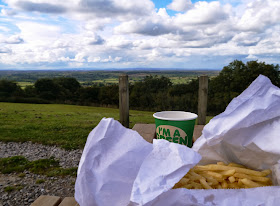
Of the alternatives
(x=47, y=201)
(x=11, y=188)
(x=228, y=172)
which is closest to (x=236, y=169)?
(x=228, y=172)

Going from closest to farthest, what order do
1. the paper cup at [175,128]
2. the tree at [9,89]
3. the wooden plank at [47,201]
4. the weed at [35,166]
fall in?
1. the wooden plank at [47,201]
2. the paper cup at [175,128]
3. the weed at [35,166]
4. the tree at [9,89]

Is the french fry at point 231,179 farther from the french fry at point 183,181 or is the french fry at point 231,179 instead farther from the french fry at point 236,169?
the french fry at point 183,181

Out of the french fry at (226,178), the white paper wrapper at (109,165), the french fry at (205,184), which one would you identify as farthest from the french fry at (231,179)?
the white paper wrapper at (109,165)

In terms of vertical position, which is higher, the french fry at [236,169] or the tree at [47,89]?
the french fry at [236,169]

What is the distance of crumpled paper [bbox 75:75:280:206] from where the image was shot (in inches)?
36.6

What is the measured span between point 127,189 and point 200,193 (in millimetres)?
300

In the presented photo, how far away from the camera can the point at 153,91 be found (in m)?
14.8

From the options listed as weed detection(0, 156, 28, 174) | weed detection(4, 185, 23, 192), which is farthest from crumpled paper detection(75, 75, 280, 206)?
weed detection(0, 156, 28, 174)

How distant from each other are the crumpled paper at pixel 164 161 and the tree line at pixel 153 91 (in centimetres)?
1284

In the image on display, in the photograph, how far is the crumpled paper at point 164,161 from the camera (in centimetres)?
93

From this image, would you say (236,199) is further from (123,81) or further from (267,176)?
(123,81)

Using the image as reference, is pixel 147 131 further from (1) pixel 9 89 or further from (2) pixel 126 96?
(1) pixel 9 89

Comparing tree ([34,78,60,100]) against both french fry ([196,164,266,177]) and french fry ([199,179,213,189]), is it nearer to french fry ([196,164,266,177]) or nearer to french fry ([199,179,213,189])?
french fry ([196,164,266,177])

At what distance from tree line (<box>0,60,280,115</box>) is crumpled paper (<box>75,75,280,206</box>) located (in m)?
12.8
